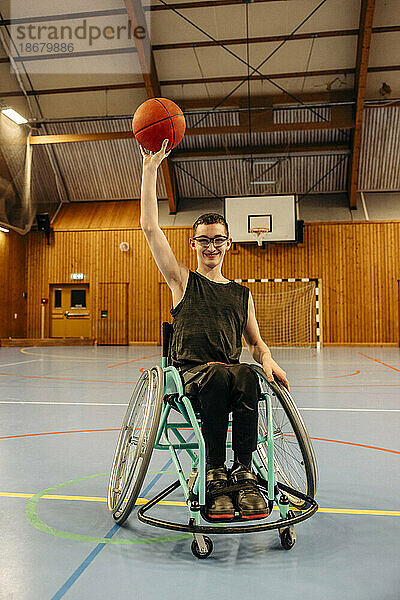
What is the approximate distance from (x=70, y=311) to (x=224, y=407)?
18.0 m

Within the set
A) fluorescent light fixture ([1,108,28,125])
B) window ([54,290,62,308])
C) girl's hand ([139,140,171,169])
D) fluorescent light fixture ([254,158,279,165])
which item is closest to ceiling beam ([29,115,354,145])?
fluorescent light fixture ([1,108,28,125])

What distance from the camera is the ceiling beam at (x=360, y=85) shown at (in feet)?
40.3

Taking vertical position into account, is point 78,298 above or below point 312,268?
below

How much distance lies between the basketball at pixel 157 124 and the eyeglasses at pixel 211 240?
52 cm

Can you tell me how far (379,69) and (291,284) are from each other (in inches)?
276

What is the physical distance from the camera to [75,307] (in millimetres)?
19328

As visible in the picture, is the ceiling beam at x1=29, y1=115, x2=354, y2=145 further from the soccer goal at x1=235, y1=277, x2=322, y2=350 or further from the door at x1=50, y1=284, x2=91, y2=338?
the door at x1=50, y1=284, x2=91, y2=338

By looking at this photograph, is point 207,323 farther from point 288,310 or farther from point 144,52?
point 288,310

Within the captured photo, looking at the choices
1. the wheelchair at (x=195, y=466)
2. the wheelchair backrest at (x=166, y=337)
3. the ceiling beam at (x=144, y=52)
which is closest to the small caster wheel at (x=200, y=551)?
the wheelchair at (x=195, y=466)

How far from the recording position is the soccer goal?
17375 millimetres

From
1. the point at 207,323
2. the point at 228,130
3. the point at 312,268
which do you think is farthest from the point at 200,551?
the point at 312,268

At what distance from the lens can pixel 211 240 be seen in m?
2.37

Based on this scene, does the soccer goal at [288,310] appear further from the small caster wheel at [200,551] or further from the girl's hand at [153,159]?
the small caster wheel at [200,551]

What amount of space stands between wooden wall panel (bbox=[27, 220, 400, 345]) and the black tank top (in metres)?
15.6
